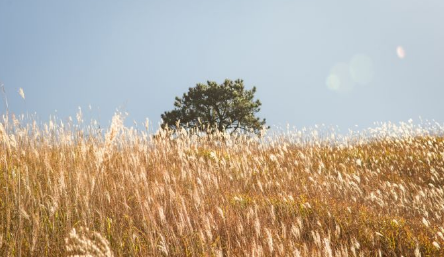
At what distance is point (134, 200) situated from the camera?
13.3ft

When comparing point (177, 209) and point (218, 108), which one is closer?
point (177, 209)

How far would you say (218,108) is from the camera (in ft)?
84.4

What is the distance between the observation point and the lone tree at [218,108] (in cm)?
2467

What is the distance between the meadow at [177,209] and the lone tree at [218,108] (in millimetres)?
17051

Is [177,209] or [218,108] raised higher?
[218,108]

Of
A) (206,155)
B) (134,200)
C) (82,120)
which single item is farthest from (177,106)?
(134,200)

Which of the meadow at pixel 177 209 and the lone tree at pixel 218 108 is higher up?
the lone tree at pixel 218 108

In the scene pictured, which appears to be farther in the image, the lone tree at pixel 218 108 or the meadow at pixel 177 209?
the lone tree at pixel 218 108

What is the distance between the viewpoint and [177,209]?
3.38 meters

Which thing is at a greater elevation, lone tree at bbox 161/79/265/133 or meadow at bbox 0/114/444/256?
lone tree at bbox 161/79/265/133

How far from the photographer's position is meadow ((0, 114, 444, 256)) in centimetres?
286

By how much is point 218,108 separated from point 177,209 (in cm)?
2246

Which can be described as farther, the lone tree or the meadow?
the lone tree

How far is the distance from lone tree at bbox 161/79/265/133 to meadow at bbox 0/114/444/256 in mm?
17051
